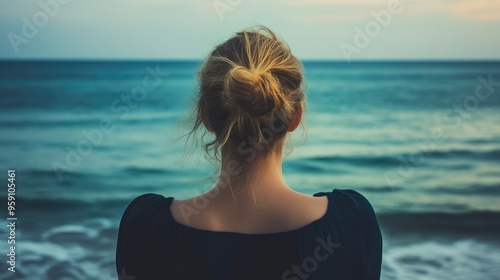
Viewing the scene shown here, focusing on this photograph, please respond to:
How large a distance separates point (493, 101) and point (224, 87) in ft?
58.5

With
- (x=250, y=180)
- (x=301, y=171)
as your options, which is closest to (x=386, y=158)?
(x=301, y=171)

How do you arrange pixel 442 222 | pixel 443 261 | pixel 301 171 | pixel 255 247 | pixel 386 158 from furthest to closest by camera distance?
pixel 386 158 < pixel 301 171 < pixel 442 222 < pixel 443 261 < pixel 255 247

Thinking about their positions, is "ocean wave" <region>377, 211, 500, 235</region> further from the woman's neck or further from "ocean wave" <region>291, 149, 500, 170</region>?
the woman's neck

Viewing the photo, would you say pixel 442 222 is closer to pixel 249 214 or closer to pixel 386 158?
pixel 386 158

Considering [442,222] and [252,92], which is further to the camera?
[442,222]

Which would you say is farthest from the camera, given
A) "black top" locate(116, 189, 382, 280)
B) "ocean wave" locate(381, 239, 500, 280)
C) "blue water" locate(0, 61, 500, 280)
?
"blue water" locate(0, 61, 500, 280)

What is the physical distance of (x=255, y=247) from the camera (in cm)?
137

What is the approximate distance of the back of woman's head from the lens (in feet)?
4.65

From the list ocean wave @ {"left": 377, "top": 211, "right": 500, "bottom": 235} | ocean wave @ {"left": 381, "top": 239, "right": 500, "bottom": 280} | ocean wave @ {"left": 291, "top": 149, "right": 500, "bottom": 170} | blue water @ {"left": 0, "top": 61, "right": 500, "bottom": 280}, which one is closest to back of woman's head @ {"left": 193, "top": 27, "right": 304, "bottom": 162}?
blue water @ {"left": 0, "top": 61, "right": 500, "bottom": 280}

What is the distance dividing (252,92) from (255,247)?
34 centimetres

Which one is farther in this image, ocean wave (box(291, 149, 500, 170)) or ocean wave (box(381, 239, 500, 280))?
ocean wave (box(291, 149, 500, 170))

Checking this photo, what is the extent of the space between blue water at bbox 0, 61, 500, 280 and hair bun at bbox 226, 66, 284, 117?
226mm

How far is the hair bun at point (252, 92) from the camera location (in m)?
1.40

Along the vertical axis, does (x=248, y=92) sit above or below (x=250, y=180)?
above
